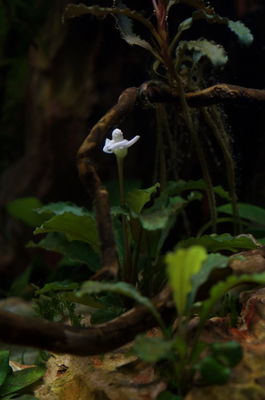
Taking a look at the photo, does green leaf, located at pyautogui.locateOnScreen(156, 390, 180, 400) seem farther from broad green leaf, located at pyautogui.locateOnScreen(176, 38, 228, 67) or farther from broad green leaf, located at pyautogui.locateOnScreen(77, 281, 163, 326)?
broad green leaf, located at pyautogui.locateOnScreen(176, 38, 228, 67)

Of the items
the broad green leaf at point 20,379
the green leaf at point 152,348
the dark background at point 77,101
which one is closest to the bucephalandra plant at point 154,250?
the green leaf at point 152,348

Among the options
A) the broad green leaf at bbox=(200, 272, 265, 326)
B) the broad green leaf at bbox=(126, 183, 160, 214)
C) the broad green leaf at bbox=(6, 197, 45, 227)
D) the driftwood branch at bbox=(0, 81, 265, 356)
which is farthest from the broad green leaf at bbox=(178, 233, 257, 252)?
the broad green leaf at bbox=(6, 197, 45, 227)

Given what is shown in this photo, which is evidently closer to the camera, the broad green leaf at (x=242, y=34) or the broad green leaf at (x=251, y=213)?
the broad green leaf at (x=242, y=34)

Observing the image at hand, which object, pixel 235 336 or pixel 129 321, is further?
pixel 235 336

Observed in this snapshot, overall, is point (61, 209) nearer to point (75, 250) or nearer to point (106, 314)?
point (75, 250)

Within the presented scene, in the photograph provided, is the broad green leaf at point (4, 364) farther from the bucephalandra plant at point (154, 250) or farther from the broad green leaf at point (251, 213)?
the broad green leaf at point (251, 213)

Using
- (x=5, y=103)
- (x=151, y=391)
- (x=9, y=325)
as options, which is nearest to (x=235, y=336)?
(x=151, y=391)

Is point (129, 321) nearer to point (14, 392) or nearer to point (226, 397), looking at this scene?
point (226, 397)
